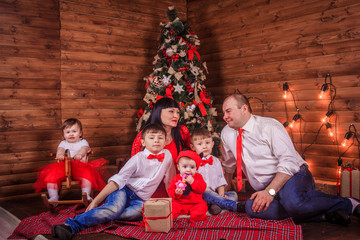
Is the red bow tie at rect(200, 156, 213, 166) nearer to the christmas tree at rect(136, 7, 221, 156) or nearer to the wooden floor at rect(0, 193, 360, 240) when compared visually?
the wooden floor at rect(0, 193, 360, 240)

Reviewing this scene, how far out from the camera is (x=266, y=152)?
312cm

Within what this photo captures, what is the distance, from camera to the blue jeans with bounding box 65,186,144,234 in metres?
2.88

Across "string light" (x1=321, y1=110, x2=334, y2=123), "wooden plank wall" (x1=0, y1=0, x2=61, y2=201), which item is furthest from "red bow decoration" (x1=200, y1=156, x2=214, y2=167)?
"wooden plank wall" (x1=0, y1=0, x2=61, y2=201)

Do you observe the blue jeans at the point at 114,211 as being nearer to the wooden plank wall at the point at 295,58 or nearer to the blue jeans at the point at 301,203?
the blue jeans at the point at 301,203

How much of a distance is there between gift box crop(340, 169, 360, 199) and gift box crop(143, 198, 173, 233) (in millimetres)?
2198

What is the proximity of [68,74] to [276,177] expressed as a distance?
3.36 meters

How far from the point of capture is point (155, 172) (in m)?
3.29

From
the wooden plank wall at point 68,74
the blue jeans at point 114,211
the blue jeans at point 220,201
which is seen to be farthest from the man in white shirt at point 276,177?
the wooden plank wall at point 68,74

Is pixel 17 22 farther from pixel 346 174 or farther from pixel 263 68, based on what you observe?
pixel 346 174

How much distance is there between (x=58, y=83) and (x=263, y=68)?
118 inches

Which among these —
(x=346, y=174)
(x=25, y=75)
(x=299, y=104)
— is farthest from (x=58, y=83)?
(x=346, y=174)

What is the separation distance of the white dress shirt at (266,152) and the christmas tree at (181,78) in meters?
1.53

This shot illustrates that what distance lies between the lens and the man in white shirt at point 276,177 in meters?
2.93

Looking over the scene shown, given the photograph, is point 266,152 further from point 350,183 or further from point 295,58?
point 295,58
